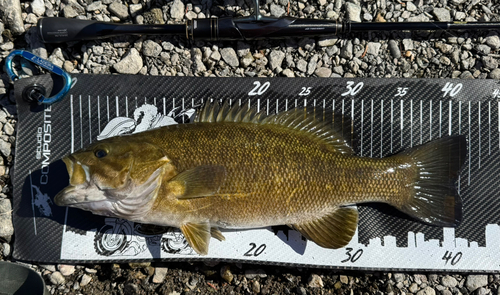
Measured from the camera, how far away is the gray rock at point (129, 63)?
2828mm

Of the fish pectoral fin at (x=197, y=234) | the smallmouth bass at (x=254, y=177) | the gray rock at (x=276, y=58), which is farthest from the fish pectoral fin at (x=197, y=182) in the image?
the gray rock at (x=276, y=58)

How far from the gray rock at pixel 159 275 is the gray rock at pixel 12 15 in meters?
2.25

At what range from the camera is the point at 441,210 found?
8.40 feet

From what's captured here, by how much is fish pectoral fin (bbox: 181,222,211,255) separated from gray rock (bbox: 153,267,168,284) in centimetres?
59

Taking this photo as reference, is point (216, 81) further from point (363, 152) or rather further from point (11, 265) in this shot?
point (11, 265)

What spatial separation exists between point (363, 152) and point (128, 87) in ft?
6.48

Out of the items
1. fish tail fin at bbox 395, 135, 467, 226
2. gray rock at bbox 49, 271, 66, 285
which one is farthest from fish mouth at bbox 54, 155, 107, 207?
fish tail fin at bbox 395, 135, 467, 226

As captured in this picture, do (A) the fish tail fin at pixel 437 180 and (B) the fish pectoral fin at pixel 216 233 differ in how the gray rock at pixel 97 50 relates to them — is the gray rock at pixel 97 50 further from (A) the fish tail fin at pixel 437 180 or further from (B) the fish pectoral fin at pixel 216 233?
(A) the fish tail fin at pixel 437 180

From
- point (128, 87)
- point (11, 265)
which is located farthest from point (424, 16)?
point (11, 265)

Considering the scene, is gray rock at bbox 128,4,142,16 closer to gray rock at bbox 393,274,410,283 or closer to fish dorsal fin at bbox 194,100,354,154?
fish dorsal fin at bbox 194,100,354,154

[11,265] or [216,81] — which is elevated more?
[216,81]

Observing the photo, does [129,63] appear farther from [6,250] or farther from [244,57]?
[6,250]

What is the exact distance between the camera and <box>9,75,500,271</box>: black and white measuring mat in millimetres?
2732

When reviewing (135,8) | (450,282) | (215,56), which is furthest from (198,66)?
(450,282)
